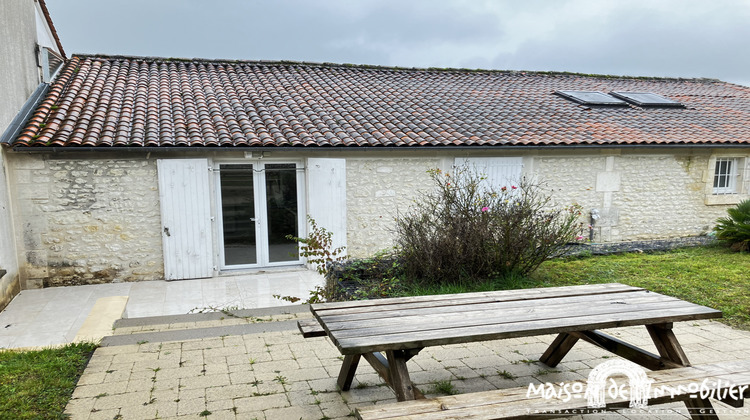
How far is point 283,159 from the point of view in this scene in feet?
28.0

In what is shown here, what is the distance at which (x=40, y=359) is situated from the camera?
4109mm

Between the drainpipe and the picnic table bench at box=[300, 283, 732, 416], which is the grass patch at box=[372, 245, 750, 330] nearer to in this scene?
the drainpipe

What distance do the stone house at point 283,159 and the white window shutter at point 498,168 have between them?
27 millimetres

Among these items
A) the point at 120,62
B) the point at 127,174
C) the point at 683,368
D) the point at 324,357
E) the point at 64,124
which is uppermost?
the point at 120,62

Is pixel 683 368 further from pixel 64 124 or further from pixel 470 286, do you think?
pixel 64 124

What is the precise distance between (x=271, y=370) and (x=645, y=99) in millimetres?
12797

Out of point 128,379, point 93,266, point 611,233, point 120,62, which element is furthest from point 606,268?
point 120,62

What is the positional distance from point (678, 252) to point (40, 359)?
956 centimetres

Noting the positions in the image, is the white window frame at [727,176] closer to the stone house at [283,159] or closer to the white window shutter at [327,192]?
the stone house at [283,159]

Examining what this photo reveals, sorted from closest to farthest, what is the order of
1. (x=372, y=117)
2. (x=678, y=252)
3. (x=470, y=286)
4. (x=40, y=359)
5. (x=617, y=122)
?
1. (x=40, y=359)
2. (x=470, y=286)
3. (x=678, y=252)
4. (x=372, y=117)
5. (x=617, y=122)

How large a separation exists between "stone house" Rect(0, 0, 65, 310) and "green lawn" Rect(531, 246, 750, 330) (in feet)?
23.5

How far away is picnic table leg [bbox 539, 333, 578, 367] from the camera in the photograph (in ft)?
12.2

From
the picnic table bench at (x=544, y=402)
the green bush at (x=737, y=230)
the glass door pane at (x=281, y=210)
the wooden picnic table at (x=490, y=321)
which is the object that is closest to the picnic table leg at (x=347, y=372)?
the wooden picnic table at (x=490, y=321)

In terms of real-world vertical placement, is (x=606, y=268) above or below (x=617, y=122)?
below
